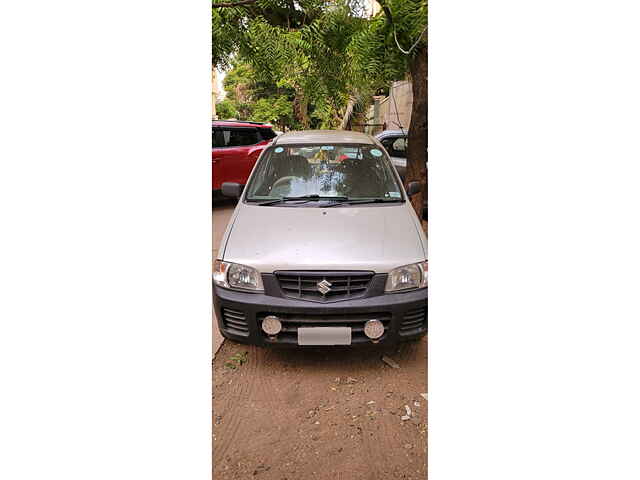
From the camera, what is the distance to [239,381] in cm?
201

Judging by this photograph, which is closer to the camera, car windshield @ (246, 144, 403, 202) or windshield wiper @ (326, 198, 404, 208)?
windshield wiper @ (326, 198, 404, 208)

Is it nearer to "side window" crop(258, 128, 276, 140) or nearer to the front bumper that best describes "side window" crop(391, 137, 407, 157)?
"side window" crop(258, 128, 276, 140)

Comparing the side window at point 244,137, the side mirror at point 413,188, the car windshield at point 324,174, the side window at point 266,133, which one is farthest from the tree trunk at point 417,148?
the side window at point 266,133

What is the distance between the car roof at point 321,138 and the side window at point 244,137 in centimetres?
165

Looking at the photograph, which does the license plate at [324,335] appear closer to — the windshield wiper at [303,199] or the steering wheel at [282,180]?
→ the windshield wiper at [303,199]

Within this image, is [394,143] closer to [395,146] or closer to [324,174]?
[395,146]

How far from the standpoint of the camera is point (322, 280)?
212cm

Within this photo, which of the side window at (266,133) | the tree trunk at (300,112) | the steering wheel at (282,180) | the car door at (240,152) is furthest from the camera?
the side window at (266,133)

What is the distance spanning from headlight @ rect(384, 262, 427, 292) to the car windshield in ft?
2.10

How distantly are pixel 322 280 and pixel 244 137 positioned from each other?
3.96 meters

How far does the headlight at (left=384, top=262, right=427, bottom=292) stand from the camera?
7.04 feet

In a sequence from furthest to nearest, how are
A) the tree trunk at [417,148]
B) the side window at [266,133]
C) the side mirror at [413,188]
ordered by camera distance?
the side window at [266,133]
the tree trunk at [417,148]
the side mirror at [413,188]

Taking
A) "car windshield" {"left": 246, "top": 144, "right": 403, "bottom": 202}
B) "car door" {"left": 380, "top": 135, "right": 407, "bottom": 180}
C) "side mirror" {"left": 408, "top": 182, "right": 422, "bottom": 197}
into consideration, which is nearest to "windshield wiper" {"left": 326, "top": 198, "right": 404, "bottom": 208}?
"car windshield" {"left": 246, "top": 144, "right": 403, "bottom": 202}

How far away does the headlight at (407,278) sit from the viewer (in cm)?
215
